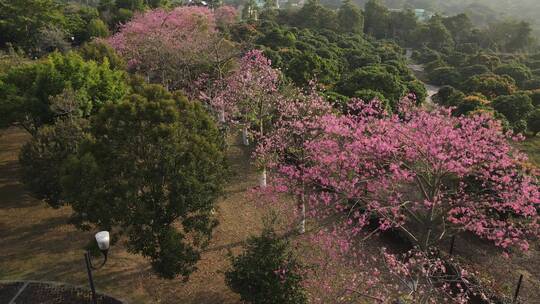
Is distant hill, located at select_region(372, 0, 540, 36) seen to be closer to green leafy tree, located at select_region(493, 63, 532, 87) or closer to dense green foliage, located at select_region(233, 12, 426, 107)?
green leafy tree, located at select_region(493, 63, 532, 87)

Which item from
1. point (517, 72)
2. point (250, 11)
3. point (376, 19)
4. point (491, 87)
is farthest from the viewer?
point (250, 11)

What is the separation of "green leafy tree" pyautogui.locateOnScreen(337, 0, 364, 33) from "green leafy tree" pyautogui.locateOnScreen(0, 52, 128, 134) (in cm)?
5084

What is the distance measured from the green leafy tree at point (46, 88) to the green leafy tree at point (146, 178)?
682cm

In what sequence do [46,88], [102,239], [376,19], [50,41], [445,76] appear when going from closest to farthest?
[102,239], [46,88], [50,41], [445,76], [376,19]

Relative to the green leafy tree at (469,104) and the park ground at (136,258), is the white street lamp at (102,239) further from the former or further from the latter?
the green leafy tree at (469,104)

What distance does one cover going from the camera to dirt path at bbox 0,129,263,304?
12.8m

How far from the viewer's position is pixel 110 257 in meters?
14.3

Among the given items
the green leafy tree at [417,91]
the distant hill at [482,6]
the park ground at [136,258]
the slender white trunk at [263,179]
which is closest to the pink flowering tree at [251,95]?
→ the slender white trunk at [263,179]

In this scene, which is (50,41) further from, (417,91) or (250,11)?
(250,11)

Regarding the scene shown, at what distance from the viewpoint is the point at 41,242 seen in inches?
595

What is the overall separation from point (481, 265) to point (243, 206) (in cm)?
971

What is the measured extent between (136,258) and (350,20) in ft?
189

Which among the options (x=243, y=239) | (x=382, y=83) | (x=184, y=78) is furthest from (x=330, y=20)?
(x=243, y=239)

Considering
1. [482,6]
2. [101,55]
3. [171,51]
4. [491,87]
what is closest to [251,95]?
[171,51]
